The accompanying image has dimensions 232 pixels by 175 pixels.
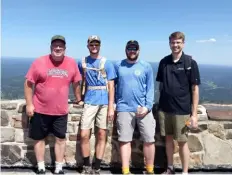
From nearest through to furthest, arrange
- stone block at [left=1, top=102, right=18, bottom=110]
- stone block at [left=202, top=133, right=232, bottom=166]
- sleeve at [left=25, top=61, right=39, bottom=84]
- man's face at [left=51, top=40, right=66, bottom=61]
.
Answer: sleeve at [left=25, top=61, right=39, bottom=84] → man's face at [left=51, top=40, right=66, bottom=61] → stone block at [left=1, top=102, right=18, bottom=110] → stone block at [left=202, top=133, right=232, bottom=166]

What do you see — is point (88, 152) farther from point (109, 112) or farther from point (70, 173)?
point (109, 112)

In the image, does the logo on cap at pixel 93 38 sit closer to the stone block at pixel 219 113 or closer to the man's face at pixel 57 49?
the man's face at pixel 57 49

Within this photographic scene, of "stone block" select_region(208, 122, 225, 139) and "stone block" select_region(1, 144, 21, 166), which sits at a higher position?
"stone block" select_region(208, 122, 225, 139)

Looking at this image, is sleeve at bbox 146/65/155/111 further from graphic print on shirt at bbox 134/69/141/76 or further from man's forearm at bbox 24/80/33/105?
man's forearm at bbox 24/80/33/105

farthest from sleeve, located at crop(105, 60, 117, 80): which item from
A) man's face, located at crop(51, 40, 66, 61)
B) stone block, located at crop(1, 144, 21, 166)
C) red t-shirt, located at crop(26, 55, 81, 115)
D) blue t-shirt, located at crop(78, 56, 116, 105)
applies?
stone block, located at crop(1, 144, 21, 166)

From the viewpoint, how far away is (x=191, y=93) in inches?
176

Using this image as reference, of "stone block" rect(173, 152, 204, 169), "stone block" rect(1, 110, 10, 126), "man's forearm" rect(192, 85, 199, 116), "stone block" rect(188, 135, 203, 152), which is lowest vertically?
"stone block" rect(173, 152, 204, 169)

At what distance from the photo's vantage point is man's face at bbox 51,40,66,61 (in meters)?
4.38

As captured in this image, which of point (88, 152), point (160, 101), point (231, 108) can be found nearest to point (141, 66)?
point (160, 101)

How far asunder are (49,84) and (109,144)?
152cm

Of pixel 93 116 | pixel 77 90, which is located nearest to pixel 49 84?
pixel 77 90

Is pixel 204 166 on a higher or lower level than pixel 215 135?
lower

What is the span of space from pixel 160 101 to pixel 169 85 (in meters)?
0.33

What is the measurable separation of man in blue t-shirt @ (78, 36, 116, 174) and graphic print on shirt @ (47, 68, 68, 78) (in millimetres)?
331
